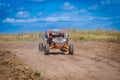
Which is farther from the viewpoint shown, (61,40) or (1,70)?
(61,40)

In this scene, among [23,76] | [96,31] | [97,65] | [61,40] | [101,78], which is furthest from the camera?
[96,31]

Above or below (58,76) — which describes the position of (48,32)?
above

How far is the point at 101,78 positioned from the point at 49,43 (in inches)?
506

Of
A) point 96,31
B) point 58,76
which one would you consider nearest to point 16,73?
point 58,76

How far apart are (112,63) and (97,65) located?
1.73m

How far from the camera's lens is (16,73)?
51.5ft

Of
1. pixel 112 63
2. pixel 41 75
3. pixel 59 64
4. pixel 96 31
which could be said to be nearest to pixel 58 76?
pixel 41 75

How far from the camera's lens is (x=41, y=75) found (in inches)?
659

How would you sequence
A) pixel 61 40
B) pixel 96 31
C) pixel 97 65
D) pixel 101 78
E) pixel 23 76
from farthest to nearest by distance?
1. pixel 96 31
2. pixel 61 40
3. pixel 97 65
4. pixel 101 78
5. pixel 23 76

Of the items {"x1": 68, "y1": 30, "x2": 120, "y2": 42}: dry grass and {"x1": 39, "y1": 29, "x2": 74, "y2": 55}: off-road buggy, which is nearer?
{"x1": 39, "y1": 29, "x2": 74, "y2": 55}: off-road buggy

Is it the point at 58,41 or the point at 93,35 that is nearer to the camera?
the point at 58,41

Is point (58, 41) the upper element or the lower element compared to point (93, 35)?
lower

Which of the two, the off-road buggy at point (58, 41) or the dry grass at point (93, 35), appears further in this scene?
the dry grass at point (93, 35)

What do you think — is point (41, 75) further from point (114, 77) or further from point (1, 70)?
point (114, 77)
